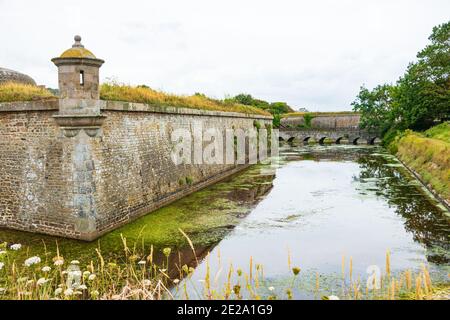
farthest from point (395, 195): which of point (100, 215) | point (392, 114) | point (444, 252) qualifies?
point (392, 114)

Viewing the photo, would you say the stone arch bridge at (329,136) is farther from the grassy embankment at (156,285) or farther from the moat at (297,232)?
the grassy embankment at (156,285)

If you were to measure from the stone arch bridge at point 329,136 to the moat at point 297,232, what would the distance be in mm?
→ 30958

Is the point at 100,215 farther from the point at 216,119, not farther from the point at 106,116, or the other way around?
the point at 216,119

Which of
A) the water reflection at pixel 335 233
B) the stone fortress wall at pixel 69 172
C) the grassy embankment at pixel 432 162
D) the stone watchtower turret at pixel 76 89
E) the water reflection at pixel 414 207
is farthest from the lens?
the grassy embankment at pixel 432 162

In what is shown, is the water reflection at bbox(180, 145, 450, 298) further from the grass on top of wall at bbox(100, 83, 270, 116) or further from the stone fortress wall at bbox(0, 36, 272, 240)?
the grass on top of wall at bbox(100, 83, 270, 116)

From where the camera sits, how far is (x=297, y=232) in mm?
9109

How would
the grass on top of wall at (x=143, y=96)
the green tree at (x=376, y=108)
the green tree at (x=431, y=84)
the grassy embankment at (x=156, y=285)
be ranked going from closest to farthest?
1. the grassy embankment at (x=156, y=285)
2. the grass on top of wall at (x=143, y=96)
3. the green tree at (x=431, y=84)
4. the green tree at (x=376, y=108)

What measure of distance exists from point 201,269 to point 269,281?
1.28 m

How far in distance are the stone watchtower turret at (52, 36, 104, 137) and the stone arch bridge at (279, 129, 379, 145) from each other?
40.4m

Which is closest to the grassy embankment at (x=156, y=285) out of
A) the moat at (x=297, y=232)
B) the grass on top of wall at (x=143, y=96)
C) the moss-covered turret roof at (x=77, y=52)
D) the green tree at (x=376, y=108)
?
the moat at (x=297, y=232)

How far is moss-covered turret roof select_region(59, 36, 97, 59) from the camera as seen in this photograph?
8.23 metres

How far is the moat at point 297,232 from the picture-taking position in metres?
7.01

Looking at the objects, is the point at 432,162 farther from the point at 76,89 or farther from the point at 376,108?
the point at 376,108

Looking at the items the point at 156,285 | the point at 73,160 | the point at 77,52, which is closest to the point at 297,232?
the point at 156,285
